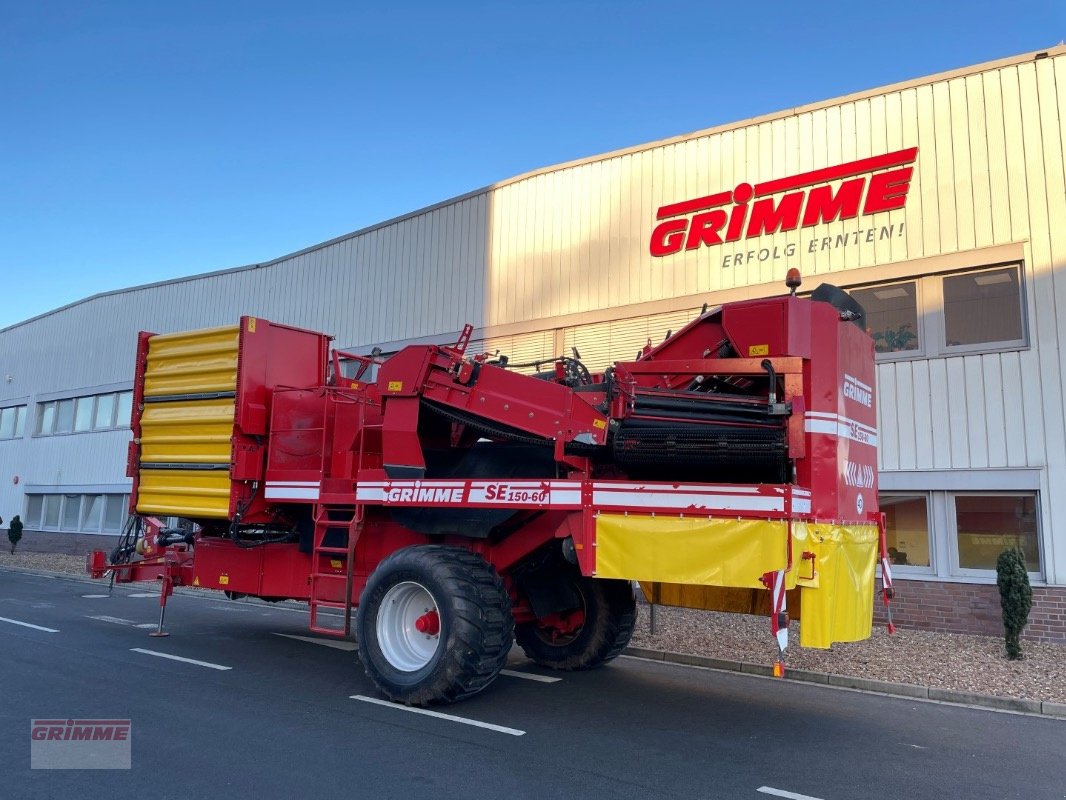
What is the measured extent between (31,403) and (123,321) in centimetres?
575

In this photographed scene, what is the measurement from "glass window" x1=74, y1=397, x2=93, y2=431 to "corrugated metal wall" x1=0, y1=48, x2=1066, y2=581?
8705 millimetres

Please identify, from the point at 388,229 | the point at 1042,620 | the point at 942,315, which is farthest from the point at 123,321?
the point at 1042,620

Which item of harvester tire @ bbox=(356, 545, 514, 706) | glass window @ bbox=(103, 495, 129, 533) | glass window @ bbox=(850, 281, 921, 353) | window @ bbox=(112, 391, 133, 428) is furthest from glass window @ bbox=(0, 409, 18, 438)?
glass window @ bbox=(850, 281, 921, 353)

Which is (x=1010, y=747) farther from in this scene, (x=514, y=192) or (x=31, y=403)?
(x=31, y=403)

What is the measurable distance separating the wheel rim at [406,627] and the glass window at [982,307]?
28.1 feet

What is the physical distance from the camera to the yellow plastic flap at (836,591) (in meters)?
5.70

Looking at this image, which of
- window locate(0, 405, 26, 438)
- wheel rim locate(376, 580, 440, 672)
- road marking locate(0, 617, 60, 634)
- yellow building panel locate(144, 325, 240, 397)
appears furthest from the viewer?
window locate(0, 405, 26, 438)

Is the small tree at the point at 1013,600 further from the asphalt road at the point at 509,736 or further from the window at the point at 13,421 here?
the window at the point at 13,421

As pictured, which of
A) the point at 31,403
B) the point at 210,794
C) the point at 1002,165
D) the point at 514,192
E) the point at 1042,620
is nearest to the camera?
the point at 210,794

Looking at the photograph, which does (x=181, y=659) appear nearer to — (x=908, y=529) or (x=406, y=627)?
(x=406, y=627)

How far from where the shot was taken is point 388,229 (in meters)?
19.2

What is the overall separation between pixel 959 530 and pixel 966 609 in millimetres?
1058

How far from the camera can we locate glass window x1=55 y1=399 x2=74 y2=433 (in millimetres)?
27250

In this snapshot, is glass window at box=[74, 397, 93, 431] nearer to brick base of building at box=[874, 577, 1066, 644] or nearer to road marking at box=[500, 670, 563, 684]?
road marking at box=[500, 670, 563, 684]
